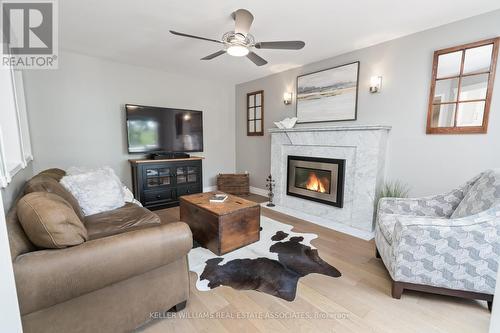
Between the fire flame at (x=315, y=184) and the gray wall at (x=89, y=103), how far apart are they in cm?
284

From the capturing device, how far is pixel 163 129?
13.4ft

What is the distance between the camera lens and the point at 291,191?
12.8ft

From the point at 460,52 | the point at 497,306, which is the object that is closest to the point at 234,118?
the point at 460,52

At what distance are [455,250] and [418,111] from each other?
69.9 inches

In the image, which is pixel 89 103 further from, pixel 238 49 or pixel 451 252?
pixel 451 252

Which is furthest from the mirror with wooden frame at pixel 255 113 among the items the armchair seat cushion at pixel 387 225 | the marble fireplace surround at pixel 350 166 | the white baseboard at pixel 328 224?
the armchair seat cushion at pixel 387 225

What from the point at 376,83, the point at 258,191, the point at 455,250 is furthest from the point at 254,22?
the point at 258,191

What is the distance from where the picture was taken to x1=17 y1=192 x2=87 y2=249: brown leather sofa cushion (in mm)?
1133

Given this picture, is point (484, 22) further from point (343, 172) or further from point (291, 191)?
point (291, 191)

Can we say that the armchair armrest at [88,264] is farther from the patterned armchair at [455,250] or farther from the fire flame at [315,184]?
the fire flame at [315,184]

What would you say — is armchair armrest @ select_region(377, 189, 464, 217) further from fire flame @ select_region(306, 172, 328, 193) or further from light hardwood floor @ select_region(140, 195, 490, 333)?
fire flame @ select_region(306, 172, 328, 193)

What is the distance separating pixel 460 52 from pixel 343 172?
1791 mm

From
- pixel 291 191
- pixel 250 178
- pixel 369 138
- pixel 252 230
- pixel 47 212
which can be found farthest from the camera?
pixel 250 178

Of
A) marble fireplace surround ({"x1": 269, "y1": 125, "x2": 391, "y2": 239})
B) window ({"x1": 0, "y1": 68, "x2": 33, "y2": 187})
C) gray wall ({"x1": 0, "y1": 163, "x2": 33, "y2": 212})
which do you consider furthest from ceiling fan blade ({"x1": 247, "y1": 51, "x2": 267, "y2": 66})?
gray wall ({"x1": 0, "y1": 163, "x2": 33, "y2": 212})
